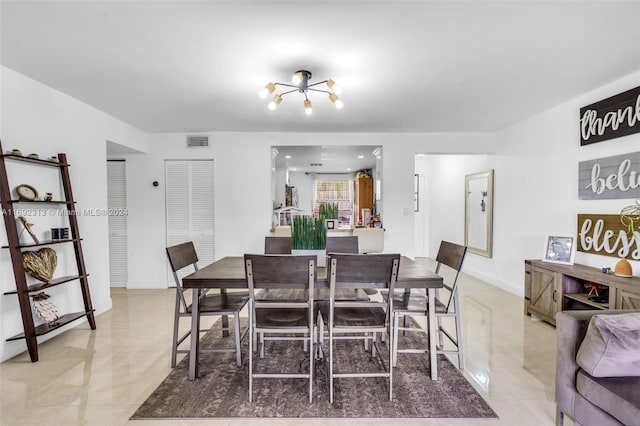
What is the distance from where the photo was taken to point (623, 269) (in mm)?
2648

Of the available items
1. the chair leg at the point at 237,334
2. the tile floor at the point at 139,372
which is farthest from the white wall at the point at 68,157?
the chair leg at the point at 237,334

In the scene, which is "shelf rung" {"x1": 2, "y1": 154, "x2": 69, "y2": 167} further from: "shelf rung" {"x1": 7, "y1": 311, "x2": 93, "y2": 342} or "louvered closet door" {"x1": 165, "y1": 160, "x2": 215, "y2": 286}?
"louvered closet door" {"x1": 165, "y1": 160, "x2": 215, "y2": 286}

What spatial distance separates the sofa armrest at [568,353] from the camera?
5.32ft

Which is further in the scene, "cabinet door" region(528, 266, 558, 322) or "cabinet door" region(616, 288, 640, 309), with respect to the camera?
"cabinet door" region(528, 266, 558, 322)

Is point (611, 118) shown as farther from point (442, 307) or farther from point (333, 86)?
point (333, 86)

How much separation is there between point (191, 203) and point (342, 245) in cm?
305

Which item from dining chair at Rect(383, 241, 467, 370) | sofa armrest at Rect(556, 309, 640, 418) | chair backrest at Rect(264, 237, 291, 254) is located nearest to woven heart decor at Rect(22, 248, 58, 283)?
→ chair backrest at Rect(264, 237, 291, 254)

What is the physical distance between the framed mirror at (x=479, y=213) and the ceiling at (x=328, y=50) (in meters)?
1.65

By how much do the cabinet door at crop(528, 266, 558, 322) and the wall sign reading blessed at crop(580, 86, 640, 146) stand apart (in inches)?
57.3

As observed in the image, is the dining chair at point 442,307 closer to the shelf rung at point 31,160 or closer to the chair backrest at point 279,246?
the chair backrest at point 279,246

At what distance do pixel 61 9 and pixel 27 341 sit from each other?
2.54 m

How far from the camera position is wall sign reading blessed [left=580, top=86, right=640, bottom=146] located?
273 cm

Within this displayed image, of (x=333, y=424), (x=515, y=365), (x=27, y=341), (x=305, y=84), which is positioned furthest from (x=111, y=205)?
(x=515, y=365)

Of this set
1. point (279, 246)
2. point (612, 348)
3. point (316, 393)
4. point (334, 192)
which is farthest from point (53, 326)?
point (334, 192)
